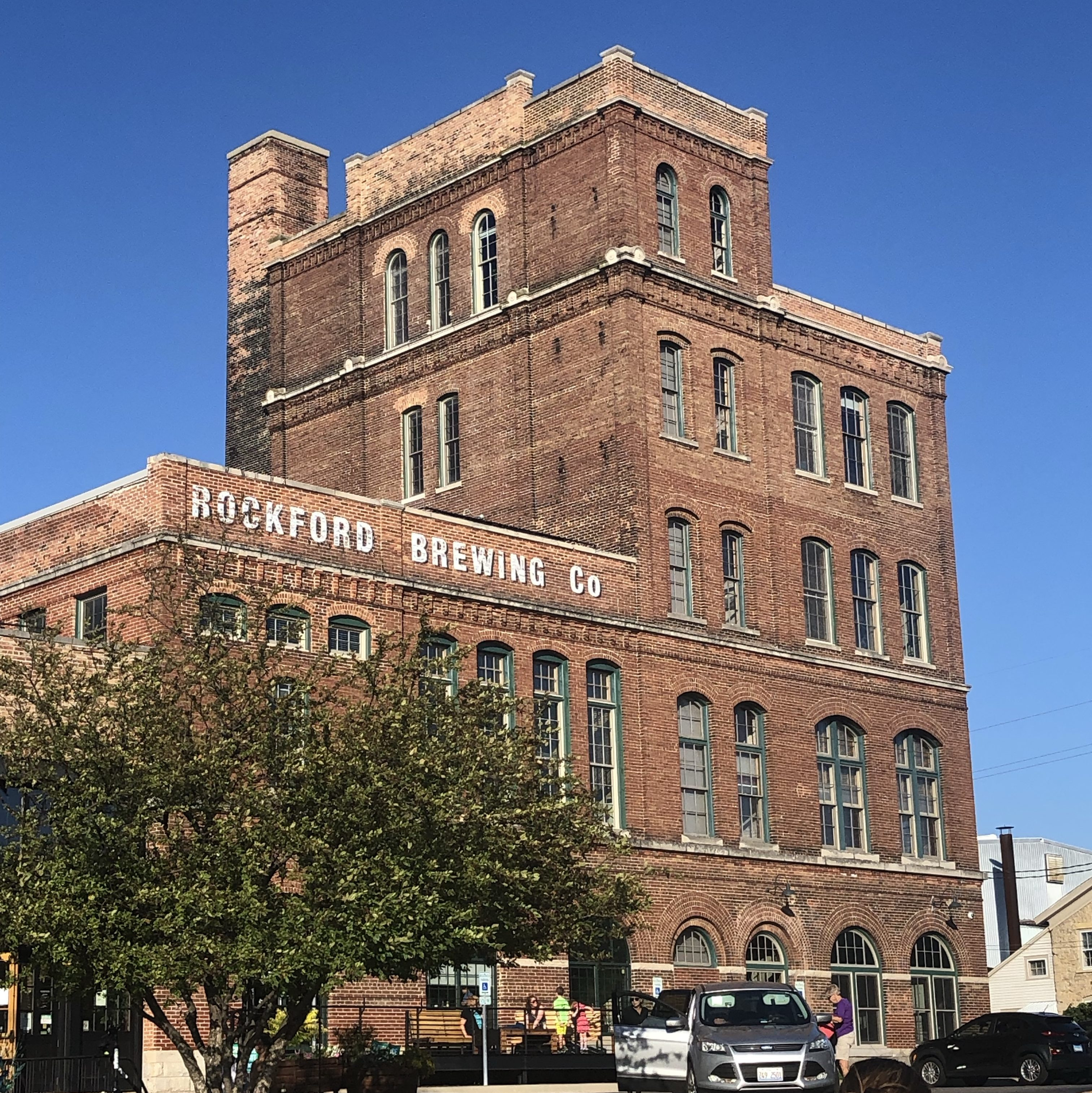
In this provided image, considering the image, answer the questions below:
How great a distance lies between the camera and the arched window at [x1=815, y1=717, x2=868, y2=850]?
43.3m

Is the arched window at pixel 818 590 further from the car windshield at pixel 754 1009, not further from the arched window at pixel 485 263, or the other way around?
the car windshield at pixel 754 1009

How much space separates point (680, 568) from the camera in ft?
136

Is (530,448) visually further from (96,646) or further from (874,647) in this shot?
(96,646)

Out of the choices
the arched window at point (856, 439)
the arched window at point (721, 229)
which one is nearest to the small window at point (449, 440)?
the arched window at point (721, 229)

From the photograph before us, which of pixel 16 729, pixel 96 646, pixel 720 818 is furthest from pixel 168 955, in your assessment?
pixel 720 818

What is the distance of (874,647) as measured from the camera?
4584 cm

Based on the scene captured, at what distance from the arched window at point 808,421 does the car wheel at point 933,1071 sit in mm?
15127

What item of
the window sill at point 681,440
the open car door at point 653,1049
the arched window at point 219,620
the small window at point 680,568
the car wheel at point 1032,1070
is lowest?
the car wheel at point 1032,1070

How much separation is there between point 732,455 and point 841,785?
823cm

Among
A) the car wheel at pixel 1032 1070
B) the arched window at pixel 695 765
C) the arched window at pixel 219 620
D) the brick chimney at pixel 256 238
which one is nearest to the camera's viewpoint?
the arched window at pixel 219 620

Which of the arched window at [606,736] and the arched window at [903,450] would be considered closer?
the arched window at [606,736]

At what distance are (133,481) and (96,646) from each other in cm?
901

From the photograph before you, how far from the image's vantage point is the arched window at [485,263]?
146 feet

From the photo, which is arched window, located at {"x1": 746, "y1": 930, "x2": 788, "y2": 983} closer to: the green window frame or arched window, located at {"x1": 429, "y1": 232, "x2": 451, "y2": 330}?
the green window frame
